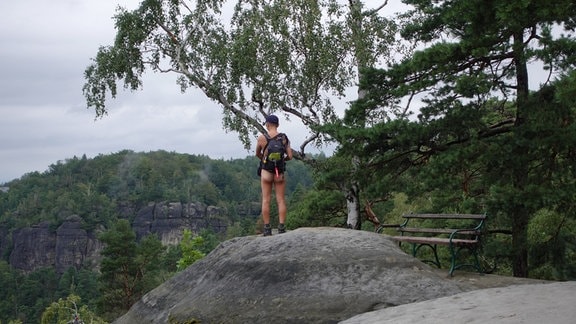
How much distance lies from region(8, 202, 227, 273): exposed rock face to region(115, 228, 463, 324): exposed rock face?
11710 centimetres

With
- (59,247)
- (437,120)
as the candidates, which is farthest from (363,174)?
(59,247)

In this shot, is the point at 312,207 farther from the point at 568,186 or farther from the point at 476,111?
the point at 568,186

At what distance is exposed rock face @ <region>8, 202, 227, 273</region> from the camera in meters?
129

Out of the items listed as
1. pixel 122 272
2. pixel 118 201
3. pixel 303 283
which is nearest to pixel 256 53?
pixel 303 283

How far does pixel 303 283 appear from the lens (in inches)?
243

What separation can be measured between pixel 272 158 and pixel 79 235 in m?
132

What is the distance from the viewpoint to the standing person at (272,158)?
7.70m

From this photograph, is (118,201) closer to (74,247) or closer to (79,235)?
(79,235)

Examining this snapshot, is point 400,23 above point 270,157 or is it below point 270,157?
above

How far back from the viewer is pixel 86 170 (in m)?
178

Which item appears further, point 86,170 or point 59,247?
point 86,170

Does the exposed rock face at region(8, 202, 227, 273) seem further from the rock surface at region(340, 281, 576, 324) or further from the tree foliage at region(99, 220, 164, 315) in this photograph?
the rock surface at region(340, 281, 576, 324)

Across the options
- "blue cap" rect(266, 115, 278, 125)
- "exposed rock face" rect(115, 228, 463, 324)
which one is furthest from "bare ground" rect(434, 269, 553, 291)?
"blue cap" rect(266, 115, 278, 125)

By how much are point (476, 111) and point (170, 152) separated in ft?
621
